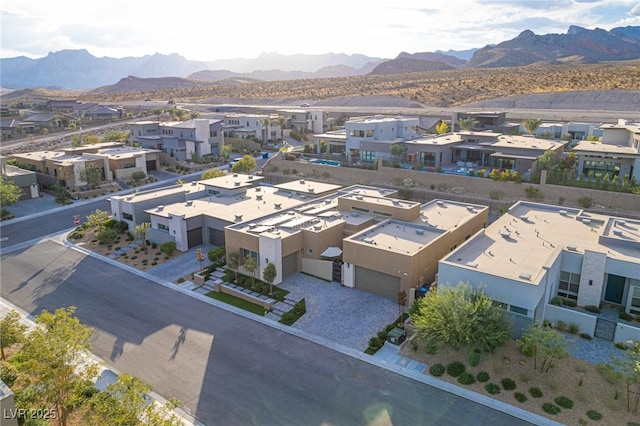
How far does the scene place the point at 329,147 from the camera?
75.6 meters

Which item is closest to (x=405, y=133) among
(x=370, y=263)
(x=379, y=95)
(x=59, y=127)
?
(x=370, y=263)

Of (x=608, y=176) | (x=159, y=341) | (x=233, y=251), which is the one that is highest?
(x=608, y=176)

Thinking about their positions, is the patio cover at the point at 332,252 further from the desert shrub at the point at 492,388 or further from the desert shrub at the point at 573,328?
the desert shrub at the point at 573,328

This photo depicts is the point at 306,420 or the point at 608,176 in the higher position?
the point at 608,176

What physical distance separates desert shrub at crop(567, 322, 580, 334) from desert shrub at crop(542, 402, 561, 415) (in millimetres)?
7287

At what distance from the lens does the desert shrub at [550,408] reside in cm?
2106

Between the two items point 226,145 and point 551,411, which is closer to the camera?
point 551,411

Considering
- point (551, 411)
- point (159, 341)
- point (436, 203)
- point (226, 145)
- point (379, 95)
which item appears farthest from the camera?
point (379, 95)

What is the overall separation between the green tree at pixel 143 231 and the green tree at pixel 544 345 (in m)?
33.5

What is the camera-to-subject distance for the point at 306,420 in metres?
21.2

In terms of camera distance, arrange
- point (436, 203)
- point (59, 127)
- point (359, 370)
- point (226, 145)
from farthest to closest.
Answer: point (59, 127) → point (226, 145) → point (436, 203) → point (359, 370)

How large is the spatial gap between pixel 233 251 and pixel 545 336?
23.3 metres

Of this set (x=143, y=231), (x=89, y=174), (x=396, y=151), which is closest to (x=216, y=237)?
(x=143, y=231)

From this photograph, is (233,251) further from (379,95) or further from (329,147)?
(379,95)
